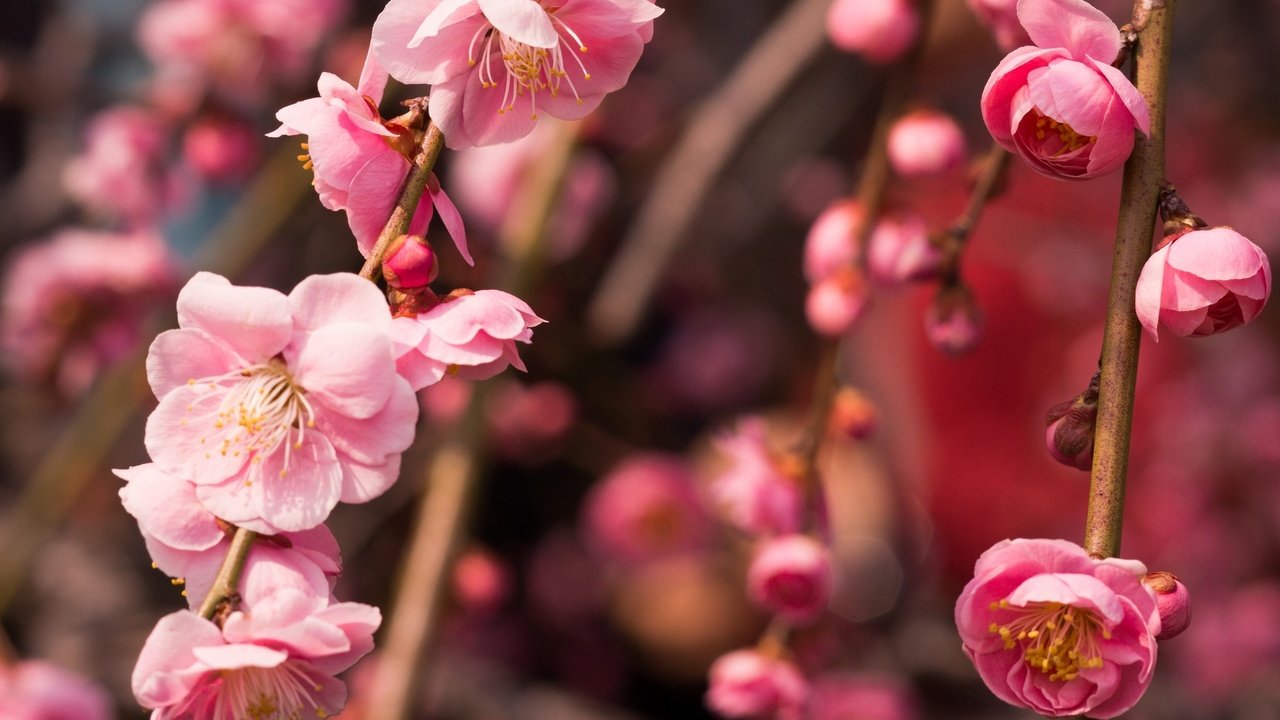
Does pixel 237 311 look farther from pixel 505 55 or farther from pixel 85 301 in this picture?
pixel 85 301

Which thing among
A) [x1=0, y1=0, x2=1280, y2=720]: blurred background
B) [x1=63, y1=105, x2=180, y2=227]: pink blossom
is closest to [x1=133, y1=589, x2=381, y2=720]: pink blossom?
[x1=0, y1=0, x2=1280, y2=720]: blurred background

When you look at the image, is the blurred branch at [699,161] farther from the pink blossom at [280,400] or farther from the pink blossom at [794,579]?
the pink blossom at [280,400]

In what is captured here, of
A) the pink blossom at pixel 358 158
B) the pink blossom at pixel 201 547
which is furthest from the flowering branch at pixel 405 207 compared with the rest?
the pink blossom at pixel 201 547

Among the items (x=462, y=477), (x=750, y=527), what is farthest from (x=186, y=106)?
(x=750, y=527)

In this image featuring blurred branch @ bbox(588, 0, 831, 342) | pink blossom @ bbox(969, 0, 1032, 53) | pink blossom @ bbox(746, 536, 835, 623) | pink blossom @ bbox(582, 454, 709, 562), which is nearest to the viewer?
pink blossom @ bbox(969, 0, 1032, 53)

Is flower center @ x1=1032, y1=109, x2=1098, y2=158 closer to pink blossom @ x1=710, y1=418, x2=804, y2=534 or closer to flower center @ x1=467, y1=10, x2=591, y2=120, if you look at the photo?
flower center @ x1=467, y1=10, x2=591, y2=120
